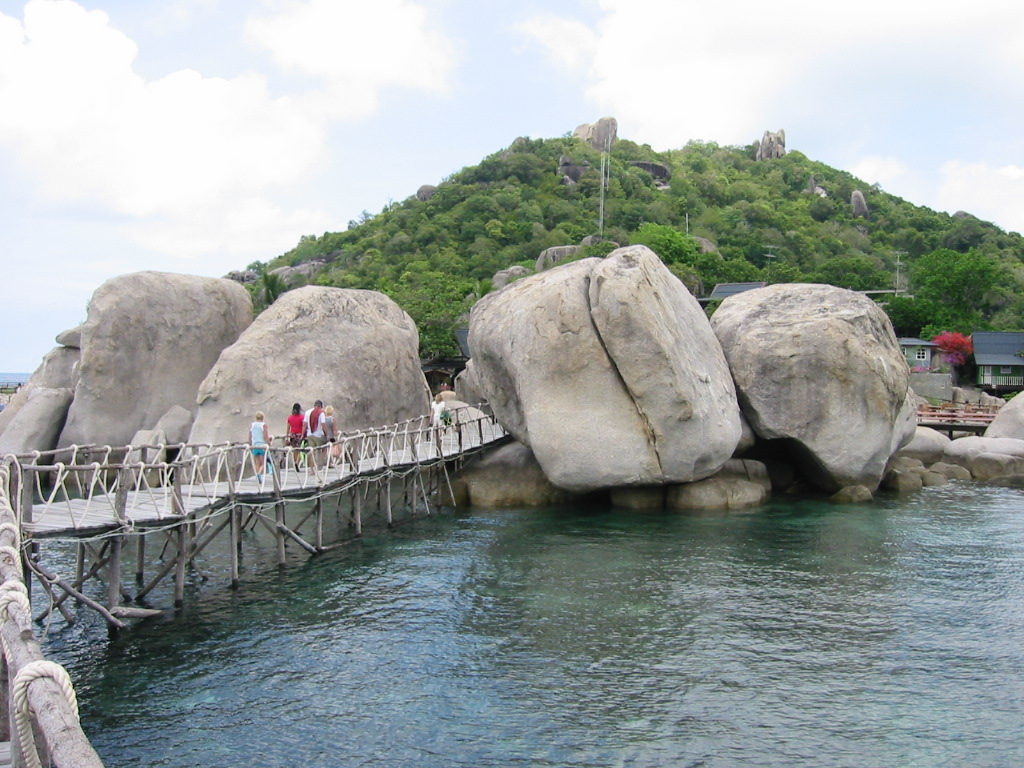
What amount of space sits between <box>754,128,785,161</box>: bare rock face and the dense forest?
6841 mm

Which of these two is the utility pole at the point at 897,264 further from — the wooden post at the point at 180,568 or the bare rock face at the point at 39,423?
the wooden post at the point at 180,568

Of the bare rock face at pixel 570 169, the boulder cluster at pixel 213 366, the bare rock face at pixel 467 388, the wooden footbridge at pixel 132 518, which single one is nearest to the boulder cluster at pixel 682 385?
the wooden footbridge at pixel 132 518

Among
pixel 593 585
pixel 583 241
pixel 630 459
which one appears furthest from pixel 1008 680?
pixel 583 241

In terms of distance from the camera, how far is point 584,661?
14.8m

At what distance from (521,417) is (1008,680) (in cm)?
1669

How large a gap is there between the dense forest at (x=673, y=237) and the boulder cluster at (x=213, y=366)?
2111 centimetres

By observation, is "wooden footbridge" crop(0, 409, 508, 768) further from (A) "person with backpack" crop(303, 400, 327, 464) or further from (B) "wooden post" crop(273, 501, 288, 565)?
(A) "person with backpack" crop(303, 400, 327, 464)

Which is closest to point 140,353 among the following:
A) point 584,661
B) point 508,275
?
point 584,661

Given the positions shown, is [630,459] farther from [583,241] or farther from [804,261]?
[804,261]

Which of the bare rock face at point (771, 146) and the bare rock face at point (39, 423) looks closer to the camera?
the bare rock face at point (39, 423)

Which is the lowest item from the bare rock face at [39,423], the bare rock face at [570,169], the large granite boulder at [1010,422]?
the large granite boulder at [1010,422]

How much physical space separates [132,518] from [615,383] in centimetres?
1380

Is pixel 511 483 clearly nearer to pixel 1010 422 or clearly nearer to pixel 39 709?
pixel 39 709

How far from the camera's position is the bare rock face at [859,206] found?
11319cm
